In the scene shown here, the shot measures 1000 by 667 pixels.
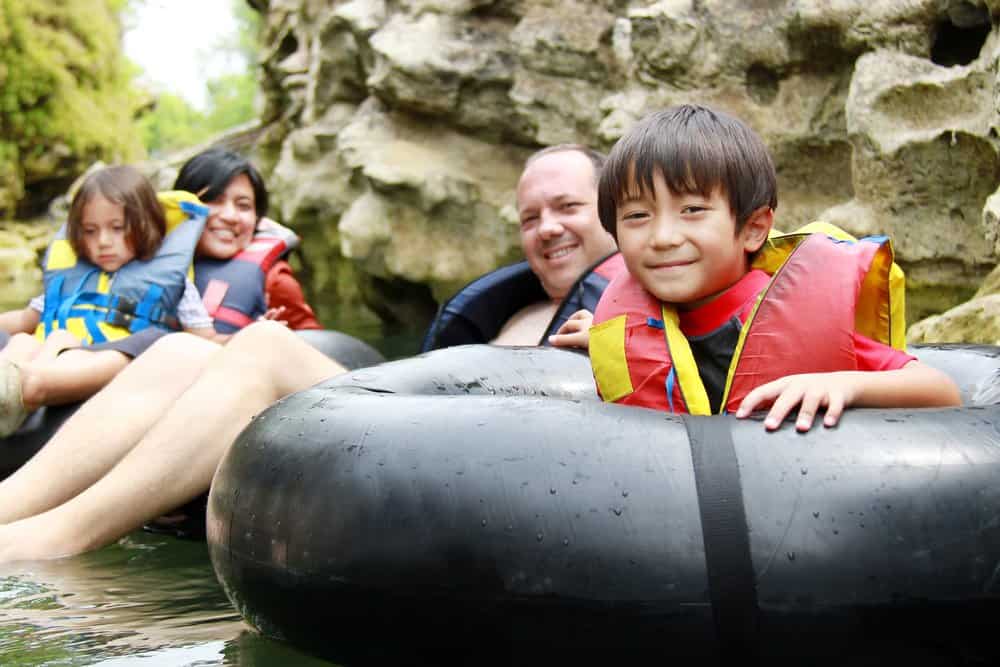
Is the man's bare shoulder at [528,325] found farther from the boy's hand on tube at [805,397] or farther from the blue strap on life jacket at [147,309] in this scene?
the boy's hand on tube at [805,397]

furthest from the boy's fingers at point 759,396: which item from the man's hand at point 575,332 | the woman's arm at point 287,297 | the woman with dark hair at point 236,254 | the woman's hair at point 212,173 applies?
the woman's hair at point 212,173

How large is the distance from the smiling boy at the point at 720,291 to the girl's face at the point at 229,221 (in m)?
2.35

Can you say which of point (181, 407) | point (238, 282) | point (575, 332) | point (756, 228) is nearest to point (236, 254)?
point (238, 282)

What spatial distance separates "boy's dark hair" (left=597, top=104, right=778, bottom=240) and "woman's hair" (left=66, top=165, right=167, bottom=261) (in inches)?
85.9

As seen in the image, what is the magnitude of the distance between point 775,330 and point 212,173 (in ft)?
8.71

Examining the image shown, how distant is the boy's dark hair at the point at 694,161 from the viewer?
1840mm

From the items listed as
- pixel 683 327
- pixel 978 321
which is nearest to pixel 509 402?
pixel 683 327

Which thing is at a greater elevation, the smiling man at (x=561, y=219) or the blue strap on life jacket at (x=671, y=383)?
→ the smiling man at (x=561, y=219)

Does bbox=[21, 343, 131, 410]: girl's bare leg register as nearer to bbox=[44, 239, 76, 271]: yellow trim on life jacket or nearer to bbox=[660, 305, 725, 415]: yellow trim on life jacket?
bbox=[44, 239, 76, 271]: yellow trim on life jacket

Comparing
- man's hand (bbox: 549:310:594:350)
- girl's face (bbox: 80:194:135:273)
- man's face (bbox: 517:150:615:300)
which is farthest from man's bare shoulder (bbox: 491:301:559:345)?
girl's face (bbox: 80:194:135:273)

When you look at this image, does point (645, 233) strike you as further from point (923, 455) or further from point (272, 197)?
point (272, 197)

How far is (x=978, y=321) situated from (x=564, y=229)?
1223 millimetres

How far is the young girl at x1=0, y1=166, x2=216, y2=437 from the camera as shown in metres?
3.62

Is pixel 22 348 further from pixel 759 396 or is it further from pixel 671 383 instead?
pixel 759 396
